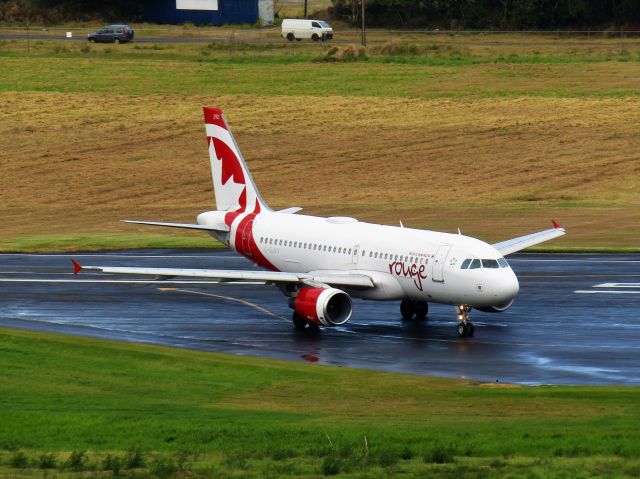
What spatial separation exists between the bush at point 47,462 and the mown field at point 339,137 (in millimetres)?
44978

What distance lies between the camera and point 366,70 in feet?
418

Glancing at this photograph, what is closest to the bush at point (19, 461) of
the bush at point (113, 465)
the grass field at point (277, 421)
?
the grass field at point (277, 421)

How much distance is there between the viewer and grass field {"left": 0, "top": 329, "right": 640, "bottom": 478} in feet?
83.3

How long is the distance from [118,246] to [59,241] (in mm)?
4358

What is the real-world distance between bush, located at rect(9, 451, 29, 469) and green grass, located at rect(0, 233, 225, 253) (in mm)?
44108

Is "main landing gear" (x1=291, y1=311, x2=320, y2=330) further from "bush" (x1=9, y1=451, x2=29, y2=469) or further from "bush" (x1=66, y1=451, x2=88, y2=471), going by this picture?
"bush" (x1=9, y1=451, x2=29, y2=469)

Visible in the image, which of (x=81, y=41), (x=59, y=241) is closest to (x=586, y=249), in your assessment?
(x=59, y=241)

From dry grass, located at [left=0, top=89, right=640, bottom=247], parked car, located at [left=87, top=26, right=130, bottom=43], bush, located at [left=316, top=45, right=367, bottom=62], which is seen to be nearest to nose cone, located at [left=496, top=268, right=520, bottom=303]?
dry grass, located at [left=0, top=89, right=640, bottom=247]

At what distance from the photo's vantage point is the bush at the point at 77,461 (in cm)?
2523

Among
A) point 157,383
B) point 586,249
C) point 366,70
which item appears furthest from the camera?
point 366,70

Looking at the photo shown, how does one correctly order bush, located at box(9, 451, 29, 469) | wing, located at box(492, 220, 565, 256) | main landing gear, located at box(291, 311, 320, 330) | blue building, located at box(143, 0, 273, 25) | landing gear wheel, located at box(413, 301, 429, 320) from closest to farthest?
bush, located at box(9, 451, 29, 469) < main landing gear, located at box(291, 311, 320, 330) < landing gear wheel, located at box(413, 301, 429, 320) < wing, located at box(492, 220, 565, 256) < blue building, located at box(143, 0, 273, 25)

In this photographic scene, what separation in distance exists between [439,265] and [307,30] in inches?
4682

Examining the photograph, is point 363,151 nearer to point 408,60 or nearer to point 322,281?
point 408,60

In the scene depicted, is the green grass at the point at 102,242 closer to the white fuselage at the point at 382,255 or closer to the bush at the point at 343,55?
the white fuselage at the point at 382,255
